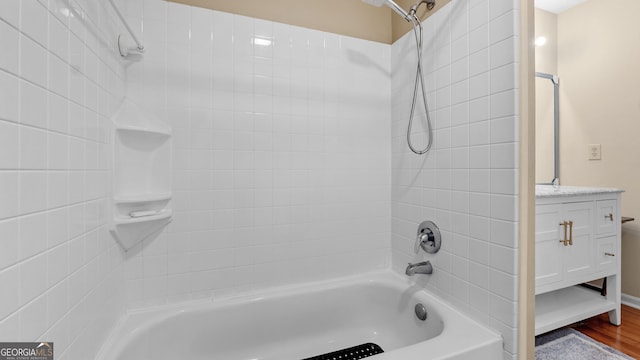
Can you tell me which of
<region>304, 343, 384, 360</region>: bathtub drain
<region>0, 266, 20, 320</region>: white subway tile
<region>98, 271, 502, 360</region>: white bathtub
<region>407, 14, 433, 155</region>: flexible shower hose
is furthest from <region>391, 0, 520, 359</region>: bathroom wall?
<region>0, 266, 20, 320</region>: white subway tile

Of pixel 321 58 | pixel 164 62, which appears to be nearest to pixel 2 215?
pixel 164 62

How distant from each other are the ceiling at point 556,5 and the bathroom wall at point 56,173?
3277mm

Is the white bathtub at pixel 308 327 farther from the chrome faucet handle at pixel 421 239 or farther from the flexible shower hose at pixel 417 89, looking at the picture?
the flexible shower hose at pixel 417 89

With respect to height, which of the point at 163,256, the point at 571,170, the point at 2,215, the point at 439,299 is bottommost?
the point at 439,299

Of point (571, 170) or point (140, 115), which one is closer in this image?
point (140, 115)

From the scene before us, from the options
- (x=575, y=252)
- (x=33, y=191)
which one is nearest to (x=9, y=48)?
(x=33, y=191)

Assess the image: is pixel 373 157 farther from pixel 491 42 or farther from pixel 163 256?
pixel 163 256

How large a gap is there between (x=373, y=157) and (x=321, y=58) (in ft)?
2.22

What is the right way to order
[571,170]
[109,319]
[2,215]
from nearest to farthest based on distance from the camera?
[2,215], [109,319], [571,170]

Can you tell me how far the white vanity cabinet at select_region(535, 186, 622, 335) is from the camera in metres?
1.56

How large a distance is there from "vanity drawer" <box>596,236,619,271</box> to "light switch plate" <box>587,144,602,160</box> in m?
0.82

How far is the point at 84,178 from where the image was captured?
2.85 ft

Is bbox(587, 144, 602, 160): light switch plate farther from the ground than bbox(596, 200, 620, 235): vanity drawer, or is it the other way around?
bbox(587, 144, 602, 160): light switch plate

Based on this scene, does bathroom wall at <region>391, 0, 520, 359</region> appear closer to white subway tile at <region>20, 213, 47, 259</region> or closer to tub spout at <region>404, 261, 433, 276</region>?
tub spout at <region>404, 261, 433, 276</region>
